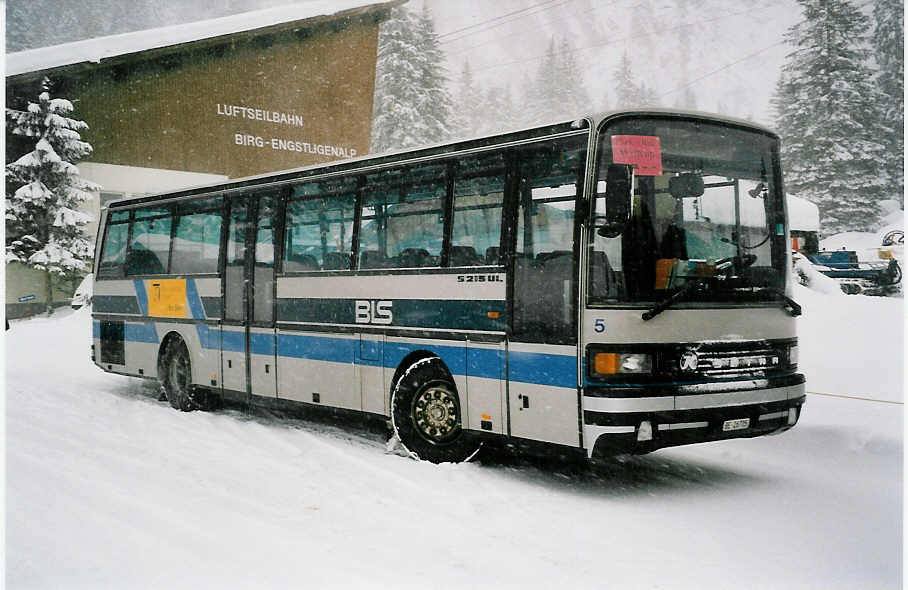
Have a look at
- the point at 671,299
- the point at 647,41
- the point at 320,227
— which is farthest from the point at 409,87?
the point at 671,299

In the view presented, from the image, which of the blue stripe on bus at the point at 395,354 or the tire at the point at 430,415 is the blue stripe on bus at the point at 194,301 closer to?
the blue stripe on bus at the point at 395,354

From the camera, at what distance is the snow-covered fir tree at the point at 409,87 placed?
57.5 ft

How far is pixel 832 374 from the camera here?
11438 millimetres

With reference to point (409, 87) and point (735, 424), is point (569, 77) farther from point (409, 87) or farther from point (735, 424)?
point (735, 424)

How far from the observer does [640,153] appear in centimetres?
633

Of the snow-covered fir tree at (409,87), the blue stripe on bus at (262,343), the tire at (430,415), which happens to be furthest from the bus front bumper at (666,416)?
the snow-covered fir tree at (409,87)

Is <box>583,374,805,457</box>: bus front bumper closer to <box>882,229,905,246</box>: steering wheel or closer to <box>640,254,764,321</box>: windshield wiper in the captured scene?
<box>640,254,764,321</box>: windshield wiper

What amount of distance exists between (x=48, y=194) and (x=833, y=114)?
390 inches

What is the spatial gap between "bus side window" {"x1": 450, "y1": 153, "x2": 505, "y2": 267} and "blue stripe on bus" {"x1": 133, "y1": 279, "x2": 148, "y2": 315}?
556 centimetres

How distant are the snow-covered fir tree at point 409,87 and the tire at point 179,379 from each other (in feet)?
25.0

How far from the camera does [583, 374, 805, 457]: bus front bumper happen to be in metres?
6.16

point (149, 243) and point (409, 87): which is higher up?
point (409, 87)

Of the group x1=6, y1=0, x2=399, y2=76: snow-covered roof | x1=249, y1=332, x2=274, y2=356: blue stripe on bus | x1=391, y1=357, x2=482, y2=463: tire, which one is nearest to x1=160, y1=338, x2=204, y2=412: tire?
x1=249, y1=332, x2=274, y2=356: blue stripe on bus

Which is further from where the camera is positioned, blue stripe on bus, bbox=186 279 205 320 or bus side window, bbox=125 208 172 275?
bus side window, bbox=125 208 172 275
